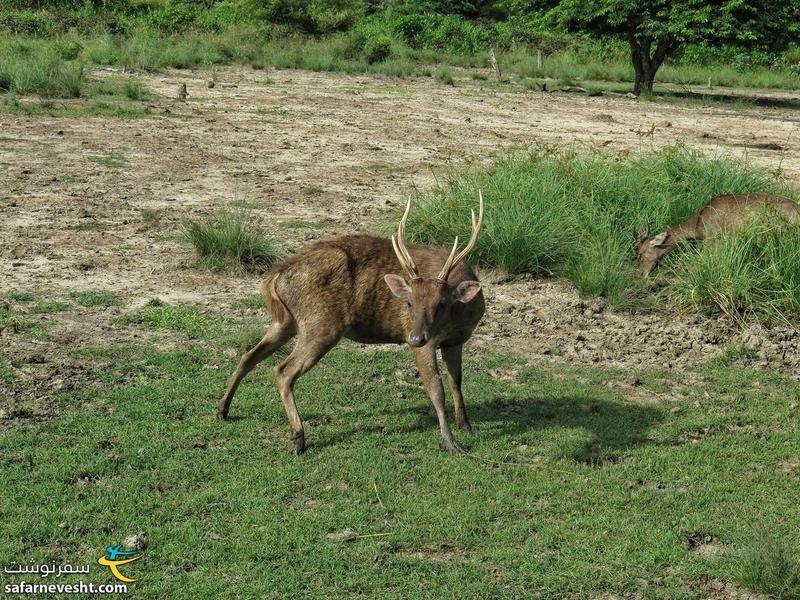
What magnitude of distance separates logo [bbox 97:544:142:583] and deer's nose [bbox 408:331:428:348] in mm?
1811

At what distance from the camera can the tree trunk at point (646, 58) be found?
27334 millimetres

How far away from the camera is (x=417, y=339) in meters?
5.79

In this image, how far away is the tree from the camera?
2525 centimetres

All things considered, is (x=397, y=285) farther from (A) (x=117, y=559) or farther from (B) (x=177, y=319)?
(B) (x=177, y=319)

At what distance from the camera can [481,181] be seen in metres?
10.7

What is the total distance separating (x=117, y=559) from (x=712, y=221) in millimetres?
6805

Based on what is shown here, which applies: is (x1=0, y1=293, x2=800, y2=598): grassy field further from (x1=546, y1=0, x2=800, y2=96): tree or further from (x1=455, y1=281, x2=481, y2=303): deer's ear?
(x1=546, y1=0, x2=800, y2=96): tree

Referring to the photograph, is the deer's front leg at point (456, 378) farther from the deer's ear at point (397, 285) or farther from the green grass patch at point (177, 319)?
the green grass patch at point (177, 319)

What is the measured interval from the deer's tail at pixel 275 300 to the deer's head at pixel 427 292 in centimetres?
75

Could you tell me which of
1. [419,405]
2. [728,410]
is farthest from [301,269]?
[728,410]

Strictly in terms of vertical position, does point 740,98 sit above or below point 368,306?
below

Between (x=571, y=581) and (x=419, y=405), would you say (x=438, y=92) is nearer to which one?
(x=419, y=405)

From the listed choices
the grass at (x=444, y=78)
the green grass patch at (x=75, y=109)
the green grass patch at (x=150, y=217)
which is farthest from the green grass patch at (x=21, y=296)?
the grass at (x=444, y=78)

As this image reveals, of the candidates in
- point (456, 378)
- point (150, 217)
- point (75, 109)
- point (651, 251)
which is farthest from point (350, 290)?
point (75, 109)
